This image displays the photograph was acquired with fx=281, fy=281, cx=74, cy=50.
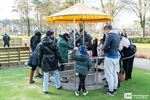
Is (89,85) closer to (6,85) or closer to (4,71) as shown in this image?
(6,85)

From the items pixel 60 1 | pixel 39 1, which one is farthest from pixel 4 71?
pixel 39 1

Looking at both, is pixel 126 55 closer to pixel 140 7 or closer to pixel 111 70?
pixel 111 70

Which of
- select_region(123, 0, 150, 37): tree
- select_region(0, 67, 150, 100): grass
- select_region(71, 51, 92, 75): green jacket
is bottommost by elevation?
select_region(0, 67, 150, 100): grass

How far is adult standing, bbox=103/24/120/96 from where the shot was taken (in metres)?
6.91

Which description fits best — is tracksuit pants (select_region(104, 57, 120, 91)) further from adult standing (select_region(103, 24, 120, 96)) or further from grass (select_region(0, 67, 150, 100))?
grass (select_region(0, 67, 150, 100))

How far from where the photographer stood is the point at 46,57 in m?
7.25

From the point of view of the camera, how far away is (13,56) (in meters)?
12.7

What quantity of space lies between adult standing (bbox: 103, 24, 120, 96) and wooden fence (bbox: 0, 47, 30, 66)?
6527mm

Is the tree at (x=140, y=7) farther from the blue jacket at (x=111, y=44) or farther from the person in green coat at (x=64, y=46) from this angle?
the blue jacket at (x=111, y=44)

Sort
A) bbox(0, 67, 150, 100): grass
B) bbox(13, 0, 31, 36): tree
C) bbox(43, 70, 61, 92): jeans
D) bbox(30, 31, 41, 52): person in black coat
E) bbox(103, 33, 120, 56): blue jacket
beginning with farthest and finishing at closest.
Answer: bbox(13, 0, 31, 36): tree, bbox(30, 31, 41, 52): person in black coat, bbox(43, 70, 61, 92): jeans, bbox(0, 67, 150, 100): grass, bbox(103, 33, 120, 56): blue jacket

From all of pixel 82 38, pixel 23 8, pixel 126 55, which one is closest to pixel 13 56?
pixel 82 38

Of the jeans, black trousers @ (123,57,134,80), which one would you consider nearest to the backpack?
the jeans

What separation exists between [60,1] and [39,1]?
930 centimetres

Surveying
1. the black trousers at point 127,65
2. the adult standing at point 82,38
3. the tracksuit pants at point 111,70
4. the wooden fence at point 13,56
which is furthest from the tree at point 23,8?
the tracksuit pants at point 111,70
